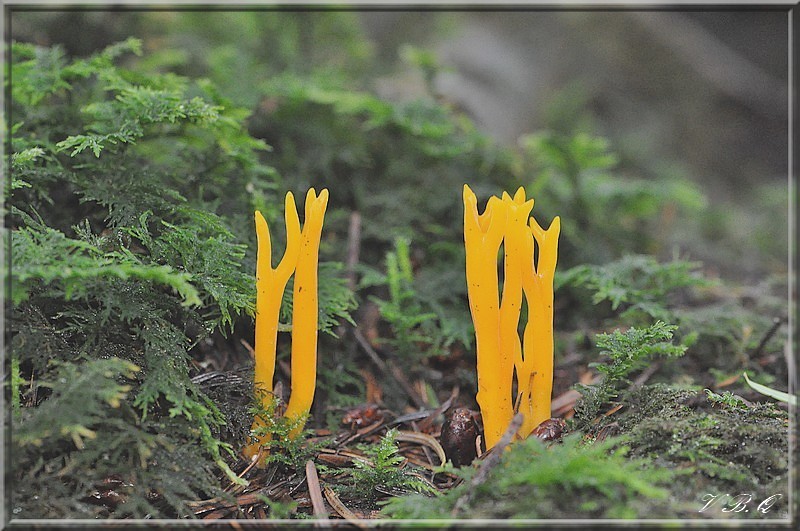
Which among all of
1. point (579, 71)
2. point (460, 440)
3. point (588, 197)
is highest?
point (579, 71)

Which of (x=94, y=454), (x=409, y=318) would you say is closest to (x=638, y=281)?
(x=409, y=318)

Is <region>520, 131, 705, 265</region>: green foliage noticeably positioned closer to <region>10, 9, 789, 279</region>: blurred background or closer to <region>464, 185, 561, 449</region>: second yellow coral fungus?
<region>10, 9, 789, 279</region>: blurred background

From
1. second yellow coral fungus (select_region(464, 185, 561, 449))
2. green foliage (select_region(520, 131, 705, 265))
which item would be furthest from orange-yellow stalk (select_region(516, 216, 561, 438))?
green foliage (select_region(520, 131, 705, 265))

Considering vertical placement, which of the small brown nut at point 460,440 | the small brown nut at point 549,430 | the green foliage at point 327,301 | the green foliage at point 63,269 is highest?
the green foliage at point 63,269

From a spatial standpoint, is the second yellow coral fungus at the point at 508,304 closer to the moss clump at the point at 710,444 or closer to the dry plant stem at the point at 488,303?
the dry plant stem at the point at 488,303

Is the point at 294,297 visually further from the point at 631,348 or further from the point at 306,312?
the point at 631,348

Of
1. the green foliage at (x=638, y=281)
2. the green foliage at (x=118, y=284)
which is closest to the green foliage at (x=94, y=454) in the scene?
the green foliage at (x=118, y=284)

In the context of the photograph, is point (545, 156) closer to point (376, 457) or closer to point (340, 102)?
point (340, 102)
